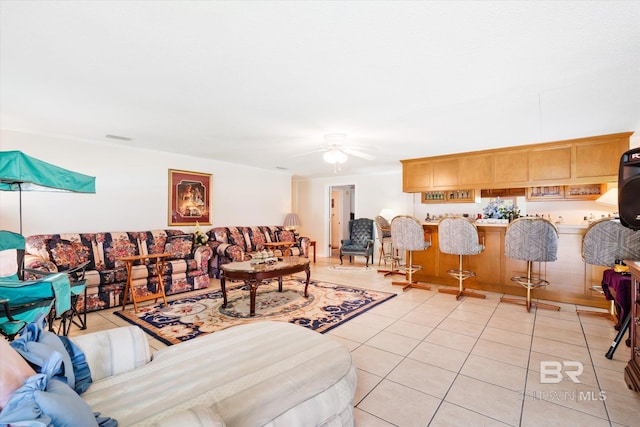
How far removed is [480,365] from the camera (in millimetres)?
2365

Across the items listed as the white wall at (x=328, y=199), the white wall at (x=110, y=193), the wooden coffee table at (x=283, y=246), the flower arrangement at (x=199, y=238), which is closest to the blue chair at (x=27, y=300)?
the white wall at (x=110, y=193)

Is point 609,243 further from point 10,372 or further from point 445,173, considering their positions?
point 10,372

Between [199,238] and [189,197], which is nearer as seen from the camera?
[199,238]

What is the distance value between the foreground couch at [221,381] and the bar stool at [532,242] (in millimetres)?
3029

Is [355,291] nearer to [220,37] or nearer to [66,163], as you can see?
[220,37]

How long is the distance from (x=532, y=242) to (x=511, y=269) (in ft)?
3.09

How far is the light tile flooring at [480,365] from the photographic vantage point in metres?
1.79

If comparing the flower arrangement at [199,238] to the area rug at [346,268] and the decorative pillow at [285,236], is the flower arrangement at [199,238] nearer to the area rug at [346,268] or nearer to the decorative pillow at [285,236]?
the decorative pillow at [285,236]

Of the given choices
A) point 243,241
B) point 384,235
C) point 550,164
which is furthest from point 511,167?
point 243,241

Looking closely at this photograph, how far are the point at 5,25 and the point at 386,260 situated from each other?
666 cm

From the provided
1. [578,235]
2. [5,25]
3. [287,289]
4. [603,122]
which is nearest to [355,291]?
[287,289]

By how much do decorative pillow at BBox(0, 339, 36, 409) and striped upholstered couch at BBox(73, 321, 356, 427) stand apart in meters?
0.37

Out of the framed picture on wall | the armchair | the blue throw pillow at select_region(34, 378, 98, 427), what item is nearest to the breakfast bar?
the armchair

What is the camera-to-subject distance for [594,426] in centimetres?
168
